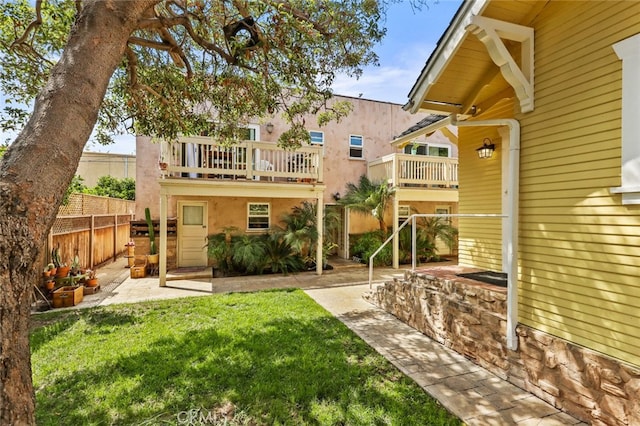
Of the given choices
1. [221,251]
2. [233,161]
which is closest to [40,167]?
[233,161]

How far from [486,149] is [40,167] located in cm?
637

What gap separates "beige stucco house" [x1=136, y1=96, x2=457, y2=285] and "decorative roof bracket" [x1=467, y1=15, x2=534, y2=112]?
3562 mm

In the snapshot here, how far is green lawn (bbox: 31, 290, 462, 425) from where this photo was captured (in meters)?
3.09

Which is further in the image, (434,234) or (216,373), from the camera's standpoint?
(434,234)

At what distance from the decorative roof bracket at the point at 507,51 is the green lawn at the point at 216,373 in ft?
12.8

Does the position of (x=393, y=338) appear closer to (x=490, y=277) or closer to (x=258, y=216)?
(x=490, y=277)

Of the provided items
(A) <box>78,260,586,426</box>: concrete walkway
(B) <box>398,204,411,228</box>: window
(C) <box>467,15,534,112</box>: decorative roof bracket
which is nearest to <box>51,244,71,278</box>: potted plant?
(A) <box>78,260,586,426</box>: concrete walkway

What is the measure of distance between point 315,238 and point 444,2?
6.92 meters

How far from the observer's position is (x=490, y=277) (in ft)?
16.8

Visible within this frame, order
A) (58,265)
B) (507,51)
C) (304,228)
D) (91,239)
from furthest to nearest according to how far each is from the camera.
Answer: (304,228)
(91,239)
(58,265)
(507,51)

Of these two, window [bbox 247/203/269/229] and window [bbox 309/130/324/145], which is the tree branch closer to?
window [bbox 247/203/269/229]

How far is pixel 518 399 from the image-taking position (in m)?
3.39

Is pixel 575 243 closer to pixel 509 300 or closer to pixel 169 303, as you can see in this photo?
pixel 509 300

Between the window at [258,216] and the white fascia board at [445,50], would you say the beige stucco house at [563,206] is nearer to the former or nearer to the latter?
the white fascia board at [445,50]
